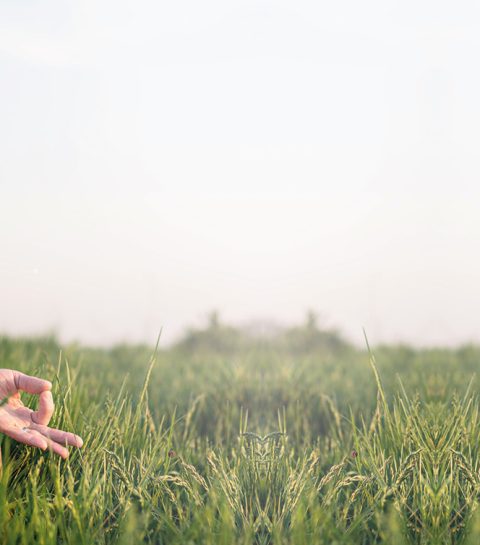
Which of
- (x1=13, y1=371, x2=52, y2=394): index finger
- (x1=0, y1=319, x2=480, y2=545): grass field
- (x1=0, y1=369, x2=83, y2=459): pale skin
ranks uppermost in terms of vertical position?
(x1=13, y1=371, x2=52, y2=394): index finger

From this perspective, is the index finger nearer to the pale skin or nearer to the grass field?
the pale skin

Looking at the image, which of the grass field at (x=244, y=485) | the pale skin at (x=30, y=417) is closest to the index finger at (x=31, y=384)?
the pale skin at (x=30, y=417)

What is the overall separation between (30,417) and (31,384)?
0.15 meters

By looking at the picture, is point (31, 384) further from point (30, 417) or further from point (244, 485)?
point (244, 485)

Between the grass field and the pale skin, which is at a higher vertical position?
the pale skin

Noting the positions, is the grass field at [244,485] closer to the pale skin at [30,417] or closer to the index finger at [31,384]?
the pale skin at [30,417]

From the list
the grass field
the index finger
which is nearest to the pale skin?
the index finger

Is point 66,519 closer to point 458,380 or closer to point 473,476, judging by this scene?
point 473,476

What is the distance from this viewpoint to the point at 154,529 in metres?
2.58

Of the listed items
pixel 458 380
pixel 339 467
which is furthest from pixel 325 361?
pixel 339 467

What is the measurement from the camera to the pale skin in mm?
2441

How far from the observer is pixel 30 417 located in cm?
256

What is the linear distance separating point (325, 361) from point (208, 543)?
4099 millimetres

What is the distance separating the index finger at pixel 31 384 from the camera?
247 centimetres
